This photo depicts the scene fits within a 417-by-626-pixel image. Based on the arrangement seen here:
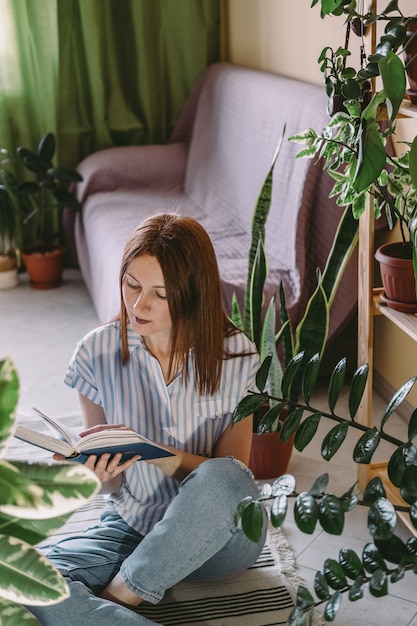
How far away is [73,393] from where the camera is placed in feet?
9.29

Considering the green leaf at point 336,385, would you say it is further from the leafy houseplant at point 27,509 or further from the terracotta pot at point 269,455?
the terracotta pot at point 269,455

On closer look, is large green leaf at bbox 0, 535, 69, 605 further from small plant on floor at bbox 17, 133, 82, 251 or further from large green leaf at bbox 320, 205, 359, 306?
small plant on floor at bbox 17, 133, 82, 251

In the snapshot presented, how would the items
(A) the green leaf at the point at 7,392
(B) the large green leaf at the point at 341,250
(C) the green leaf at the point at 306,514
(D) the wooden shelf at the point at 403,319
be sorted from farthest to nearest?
(B) the large green leaf at the point at 341,250, (D) the wooden shelf at the point at 403,319, (C) the green leaf at the point at 306,514, (A) the green leaf at the point at 7,392

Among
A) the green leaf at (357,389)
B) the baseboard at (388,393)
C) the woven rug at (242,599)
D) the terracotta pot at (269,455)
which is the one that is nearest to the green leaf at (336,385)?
the green leaf at (357,389)

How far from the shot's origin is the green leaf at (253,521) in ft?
3.34

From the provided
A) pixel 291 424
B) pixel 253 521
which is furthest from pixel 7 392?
pixel 291 424

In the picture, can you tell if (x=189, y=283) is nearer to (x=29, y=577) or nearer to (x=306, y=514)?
(x=306, y=514)

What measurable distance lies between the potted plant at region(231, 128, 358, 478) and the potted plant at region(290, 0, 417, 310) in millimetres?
191

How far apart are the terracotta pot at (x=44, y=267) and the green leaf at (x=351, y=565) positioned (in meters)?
2.95

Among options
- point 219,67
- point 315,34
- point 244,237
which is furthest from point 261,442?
point 219,67

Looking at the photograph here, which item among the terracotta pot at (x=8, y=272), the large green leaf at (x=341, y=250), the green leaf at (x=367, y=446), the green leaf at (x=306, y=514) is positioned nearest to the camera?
the green leaf at (x=306, y=514)

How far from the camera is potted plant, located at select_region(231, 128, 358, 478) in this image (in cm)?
210

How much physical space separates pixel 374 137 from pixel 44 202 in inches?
106

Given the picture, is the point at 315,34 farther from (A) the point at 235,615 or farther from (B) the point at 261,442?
(A) the point at 235,615
